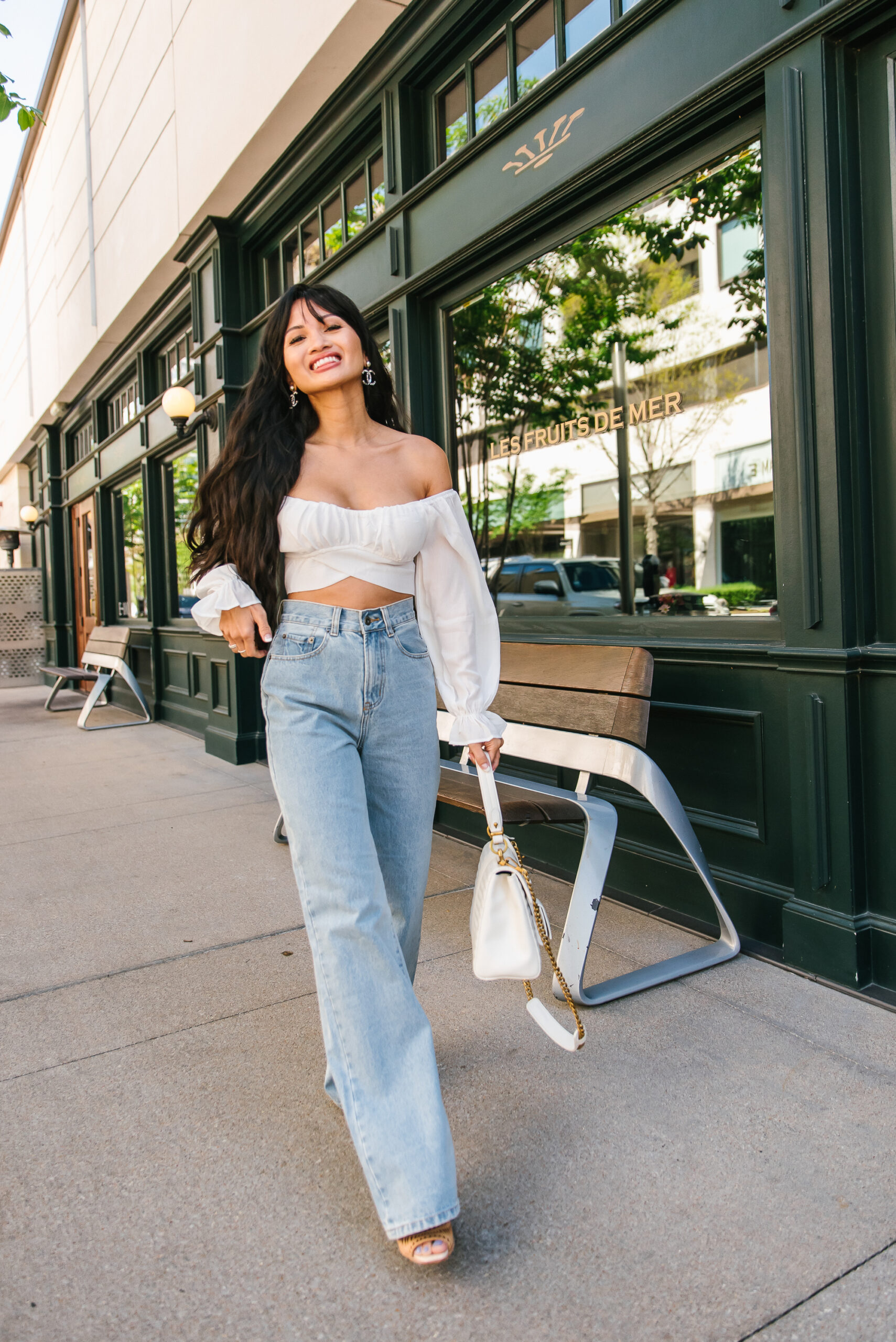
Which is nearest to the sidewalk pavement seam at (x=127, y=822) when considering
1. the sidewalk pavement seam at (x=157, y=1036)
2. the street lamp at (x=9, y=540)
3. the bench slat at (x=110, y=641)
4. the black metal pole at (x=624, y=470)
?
the sidewalk pavement seam at (x=157, y=1036)

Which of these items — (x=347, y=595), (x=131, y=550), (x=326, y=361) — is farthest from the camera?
(x=131, y=550)

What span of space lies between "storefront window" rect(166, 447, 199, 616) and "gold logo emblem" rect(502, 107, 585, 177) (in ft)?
16.9

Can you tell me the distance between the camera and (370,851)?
1869 mm

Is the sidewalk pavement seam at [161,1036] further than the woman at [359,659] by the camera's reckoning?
Yes

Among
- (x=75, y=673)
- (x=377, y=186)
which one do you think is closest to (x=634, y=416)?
(x=377, y=186)

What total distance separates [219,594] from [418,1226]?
1.29 m

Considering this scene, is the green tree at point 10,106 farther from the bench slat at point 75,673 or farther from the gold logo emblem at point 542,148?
the bench slat at point 75,673

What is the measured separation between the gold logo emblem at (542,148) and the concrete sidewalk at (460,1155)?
10.5 ft

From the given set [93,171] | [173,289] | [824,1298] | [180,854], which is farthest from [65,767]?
[93,171]

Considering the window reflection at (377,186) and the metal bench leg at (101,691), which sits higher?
the window reflection at (377,186)

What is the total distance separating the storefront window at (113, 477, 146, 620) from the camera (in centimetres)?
1064

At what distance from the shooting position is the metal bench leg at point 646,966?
8.96ft

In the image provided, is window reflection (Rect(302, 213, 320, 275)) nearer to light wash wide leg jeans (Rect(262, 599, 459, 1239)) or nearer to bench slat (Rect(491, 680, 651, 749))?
bench slat (Rect(491, 680, 651, 749))

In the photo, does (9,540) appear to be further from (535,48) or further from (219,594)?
(219,594)
